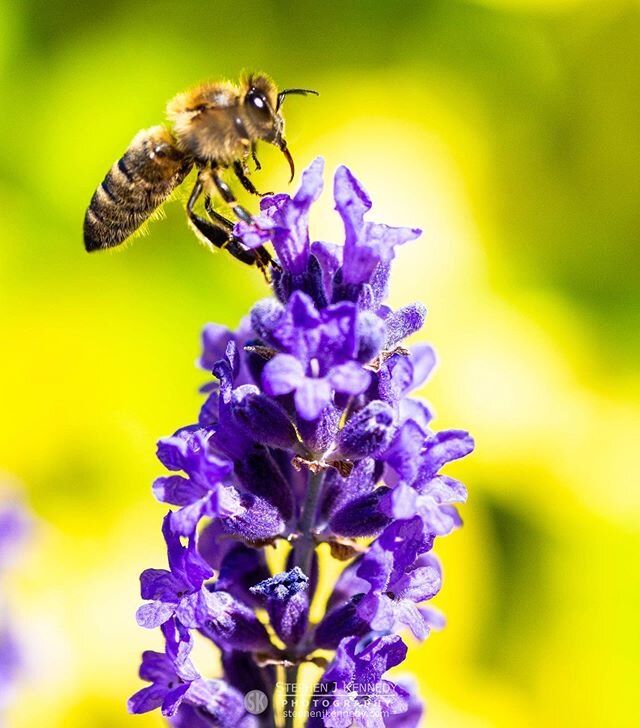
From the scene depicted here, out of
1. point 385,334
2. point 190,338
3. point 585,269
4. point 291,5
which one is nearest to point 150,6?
point 291,5

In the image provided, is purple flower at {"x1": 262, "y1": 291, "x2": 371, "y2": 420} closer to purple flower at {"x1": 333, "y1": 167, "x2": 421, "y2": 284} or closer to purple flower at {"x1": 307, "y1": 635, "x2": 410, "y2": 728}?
purple flower at {"x1": 333, "y1": 167, "x2": 421, "y2": 284}

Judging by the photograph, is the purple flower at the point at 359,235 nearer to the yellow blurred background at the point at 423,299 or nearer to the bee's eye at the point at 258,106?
the bee's eye at the point at 258,106

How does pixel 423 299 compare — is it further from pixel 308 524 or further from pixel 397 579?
pixel 397 579

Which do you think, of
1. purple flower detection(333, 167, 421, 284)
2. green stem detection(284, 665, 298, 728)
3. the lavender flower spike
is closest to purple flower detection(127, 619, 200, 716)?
the lavender flower spike

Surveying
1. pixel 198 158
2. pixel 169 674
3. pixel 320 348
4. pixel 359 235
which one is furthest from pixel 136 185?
pixel 169 674

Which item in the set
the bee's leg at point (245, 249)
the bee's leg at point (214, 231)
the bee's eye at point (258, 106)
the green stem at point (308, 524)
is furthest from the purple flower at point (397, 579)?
the bee's eye at point (258, 106)

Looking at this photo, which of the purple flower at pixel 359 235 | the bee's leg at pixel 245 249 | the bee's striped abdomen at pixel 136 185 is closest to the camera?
the purple flower at pixel 359 235

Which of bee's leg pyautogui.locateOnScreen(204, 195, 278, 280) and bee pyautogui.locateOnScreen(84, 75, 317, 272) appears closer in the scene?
bee's leg pyautogui.locateOnScreen(204, 195, 278, 280)
